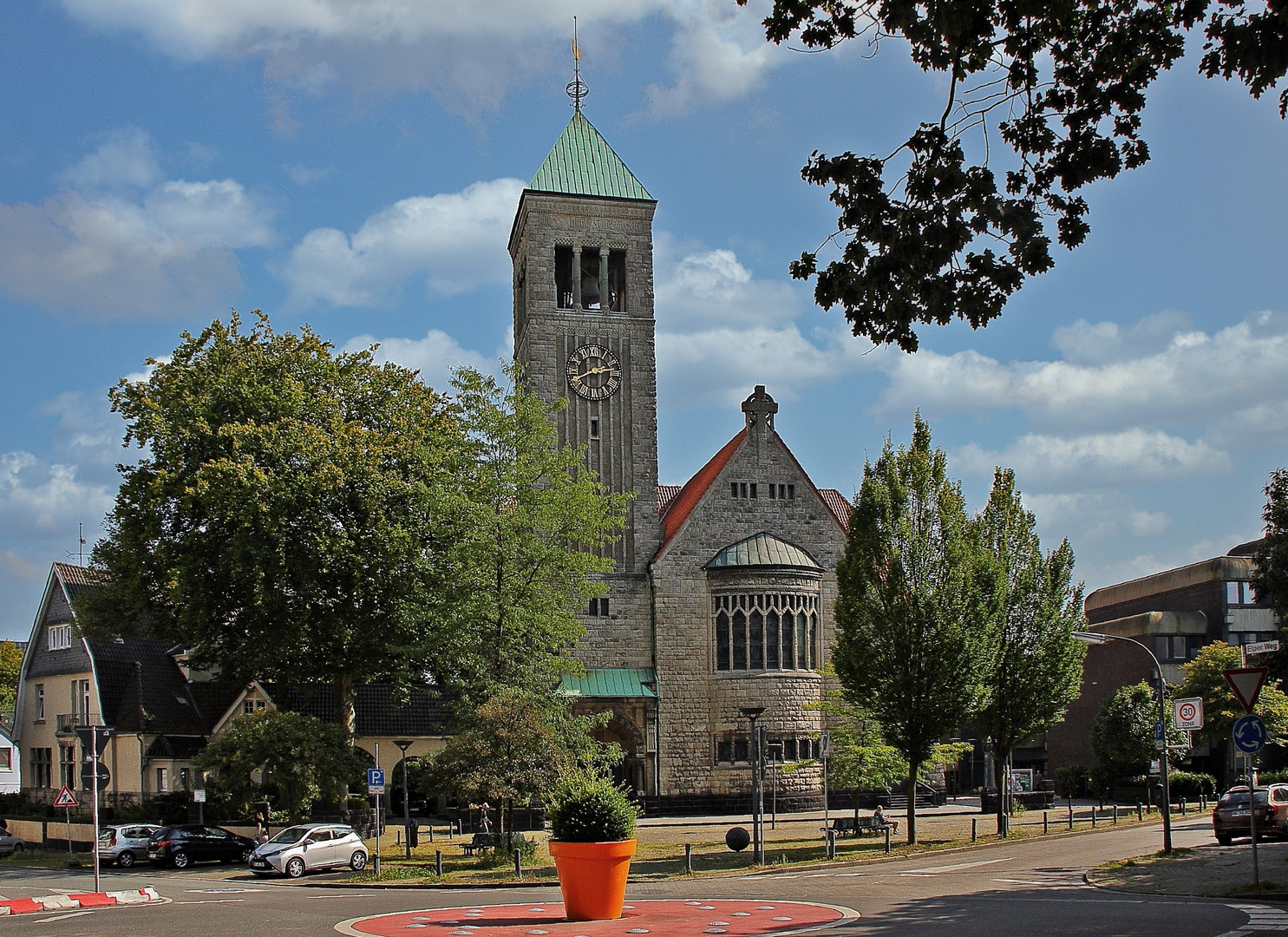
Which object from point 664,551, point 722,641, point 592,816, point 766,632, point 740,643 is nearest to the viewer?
point 592,816

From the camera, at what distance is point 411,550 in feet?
131

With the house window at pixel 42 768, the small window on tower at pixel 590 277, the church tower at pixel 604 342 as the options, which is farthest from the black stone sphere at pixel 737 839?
the house window at pixel 42 768

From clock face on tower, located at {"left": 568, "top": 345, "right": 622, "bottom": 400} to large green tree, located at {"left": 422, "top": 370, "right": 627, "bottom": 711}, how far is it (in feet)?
41.2

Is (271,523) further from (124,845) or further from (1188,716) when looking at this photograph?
(1188,716)

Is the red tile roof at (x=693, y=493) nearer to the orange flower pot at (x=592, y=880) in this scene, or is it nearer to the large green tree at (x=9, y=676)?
the orange flower pot at (x=592, y=880)

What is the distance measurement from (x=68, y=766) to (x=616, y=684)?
22929 millimetres

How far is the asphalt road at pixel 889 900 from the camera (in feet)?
55.6

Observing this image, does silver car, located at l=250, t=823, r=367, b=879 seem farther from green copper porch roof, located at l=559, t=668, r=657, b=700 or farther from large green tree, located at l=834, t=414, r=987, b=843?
green copper porch roof, located at l=559, t=668, r=657, b=700

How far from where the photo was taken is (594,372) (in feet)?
173

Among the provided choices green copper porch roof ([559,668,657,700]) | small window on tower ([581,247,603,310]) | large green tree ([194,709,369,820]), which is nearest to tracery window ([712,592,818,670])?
green copper porch roof ([559,668,657,700])

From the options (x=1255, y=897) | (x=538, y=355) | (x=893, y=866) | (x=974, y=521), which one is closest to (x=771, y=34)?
(x=1255, y=897)

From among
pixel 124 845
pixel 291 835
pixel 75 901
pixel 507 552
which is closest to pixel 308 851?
pixel 291 835

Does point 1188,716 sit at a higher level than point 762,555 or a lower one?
lower

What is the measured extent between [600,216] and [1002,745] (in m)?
28.6
